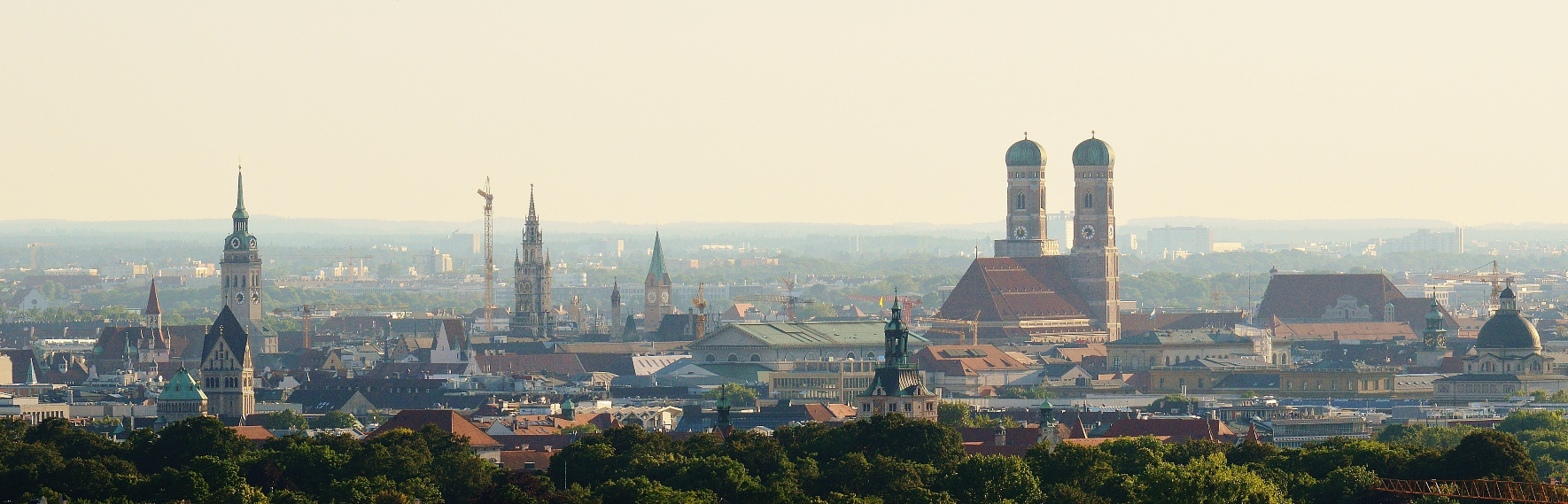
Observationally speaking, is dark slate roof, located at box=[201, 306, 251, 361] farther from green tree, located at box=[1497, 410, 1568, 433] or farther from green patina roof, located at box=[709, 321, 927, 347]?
green tree, located at box=[1497, 410, 1568, 433]

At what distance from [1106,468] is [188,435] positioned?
23950 mm

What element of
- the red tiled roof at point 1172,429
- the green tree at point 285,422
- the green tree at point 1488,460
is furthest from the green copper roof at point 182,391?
the green tree at point 1488,460

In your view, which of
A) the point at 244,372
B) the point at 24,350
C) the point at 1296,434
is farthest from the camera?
the point at 24,350

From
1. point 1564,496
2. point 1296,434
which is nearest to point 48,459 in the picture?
point 1564,496

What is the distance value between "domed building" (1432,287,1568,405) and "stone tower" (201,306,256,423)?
44482 mm

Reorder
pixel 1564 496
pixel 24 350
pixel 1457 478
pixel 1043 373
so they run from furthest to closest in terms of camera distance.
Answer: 1. pixel 24 350
2. pixel 1043 373
3. pixel 1457 478
4. pixel 1564 496

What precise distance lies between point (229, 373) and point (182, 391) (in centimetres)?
558

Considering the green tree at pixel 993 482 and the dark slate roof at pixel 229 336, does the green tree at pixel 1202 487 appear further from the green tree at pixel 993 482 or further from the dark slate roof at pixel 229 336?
the dark slate roof at pixel 229 336

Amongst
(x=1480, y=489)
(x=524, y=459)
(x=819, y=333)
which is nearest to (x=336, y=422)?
(x=524, y=459)

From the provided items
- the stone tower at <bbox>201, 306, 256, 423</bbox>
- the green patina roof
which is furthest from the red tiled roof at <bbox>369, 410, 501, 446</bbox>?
the green patina roof

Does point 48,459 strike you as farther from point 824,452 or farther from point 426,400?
point 426,400

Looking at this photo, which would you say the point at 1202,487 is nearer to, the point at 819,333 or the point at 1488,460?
the point at 1488,460

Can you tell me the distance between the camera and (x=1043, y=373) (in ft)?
580

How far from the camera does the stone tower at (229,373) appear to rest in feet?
480
